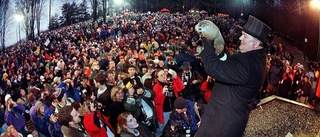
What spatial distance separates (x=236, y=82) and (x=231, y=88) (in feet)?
0.33

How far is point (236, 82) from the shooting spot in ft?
9.49

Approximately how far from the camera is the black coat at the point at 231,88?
2.85 m

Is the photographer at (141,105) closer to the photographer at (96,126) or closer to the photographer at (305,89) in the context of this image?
the photographer at (96,126)

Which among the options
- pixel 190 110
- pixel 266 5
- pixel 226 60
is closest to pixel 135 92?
pixel 190 110

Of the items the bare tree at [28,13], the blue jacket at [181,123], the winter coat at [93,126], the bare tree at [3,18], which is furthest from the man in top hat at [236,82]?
the bare tree at [28,13]

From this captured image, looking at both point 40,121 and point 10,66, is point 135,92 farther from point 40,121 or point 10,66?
point 10,66

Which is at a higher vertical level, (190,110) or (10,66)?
(190,110)

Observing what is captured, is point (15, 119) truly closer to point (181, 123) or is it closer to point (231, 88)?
point (181, 123)

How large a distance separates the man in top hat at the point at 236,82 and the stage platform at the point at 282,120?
9.06ft

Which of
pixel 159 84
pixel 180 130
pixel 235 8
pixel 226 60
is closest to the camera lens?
pixel 226 60

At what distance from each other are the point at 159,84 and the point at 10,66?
1531 centimetres

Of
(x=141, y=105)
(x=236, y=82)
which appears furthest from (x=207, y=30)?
(x=141, y=105)

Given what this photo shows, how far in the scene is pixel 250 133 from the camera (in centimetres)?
599

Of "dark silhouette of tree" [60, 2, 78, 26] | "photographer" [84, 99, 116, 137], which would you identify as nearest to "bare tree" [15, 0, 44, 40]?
"dark silhouette of tree" [60, 2, 78, 26]
